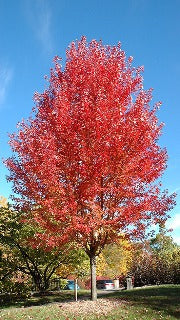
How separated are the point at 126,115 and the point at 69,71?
3297 mm

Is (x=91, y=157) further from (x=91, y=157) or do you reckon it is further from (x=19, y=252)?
(x=19, y=252)

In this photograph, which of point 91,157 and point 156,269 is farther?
point 156,269

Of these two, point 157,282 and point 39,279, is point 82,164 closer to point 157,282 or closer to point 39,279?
point 39,279

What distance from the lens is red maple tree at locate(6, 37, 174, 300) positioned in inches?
533

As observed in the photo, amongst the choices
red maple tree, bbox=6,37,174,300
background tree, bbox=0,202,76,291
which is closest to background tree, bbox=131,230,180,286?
background tree, bbox=0,202,76,291

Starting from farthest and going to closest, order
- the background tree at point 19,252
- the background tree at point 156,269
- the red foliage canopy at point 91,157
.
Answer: the background tree at point 156,269, the background tree at point 19,252, the red foliage canopy at point 91,157

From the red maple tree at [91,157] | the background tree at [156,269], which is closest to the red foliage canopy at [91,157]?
the red maple tree at [91,157]

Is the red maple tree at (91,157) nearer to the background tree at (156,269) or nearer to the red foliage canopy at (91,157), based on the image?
the red foliage canopy at (91,157)

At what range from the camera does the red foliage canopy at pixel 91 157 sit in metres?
13.5

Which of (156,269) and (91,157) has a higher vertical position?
(91,157)

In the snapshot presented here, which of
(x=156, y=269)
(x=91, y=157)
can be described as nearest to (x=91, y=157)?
(x=91, y=157)

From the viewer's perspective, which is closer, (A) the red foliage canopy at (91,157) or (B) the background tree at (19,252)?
(A) the red foliage canopy at (91,157)

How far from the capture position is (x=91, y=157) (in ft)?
45.0

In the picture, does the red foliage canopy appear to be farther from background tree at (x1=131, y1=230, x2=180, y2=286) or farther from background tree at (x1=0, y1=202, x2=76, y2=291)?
background tree at (x1=131, y1=230, x2=180, y2=286)
